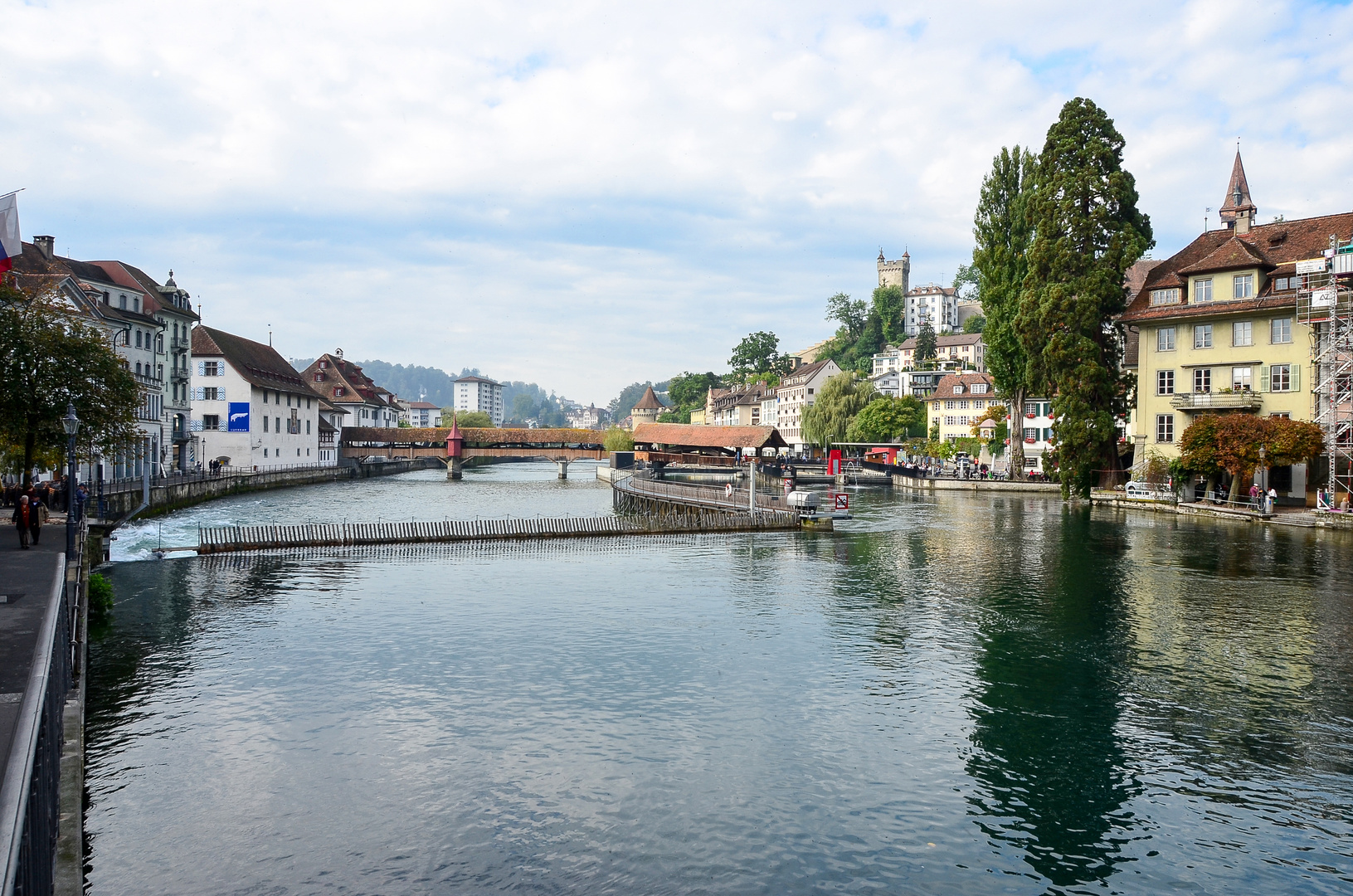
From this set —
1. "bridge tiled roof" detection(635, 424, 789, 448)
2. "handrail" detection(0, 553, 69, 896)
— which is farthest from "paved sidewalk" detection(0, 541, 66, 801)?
"bridge tiled roof" detection(635, 424, 789, 448)

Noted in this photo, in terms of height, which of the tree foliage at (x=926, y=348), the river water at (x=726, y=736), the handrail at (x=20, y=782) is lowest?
the river water at (x=726, y=736)

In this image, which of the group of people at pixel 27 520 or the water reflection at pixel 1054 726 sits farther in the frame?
the group of people at pixel 27 520

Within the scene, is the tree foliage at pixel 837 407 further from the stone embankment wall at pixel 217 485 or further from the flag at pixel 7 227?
the flag at pixel 7 227

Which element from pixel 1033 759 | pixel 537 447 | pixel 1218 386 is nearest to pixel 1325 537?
pixel 1218 386

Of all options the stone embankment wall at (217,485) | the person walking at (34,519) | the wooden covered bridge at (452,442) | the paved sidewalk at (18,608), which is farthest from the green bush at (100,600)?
the wooden covered bridge at (452,442)

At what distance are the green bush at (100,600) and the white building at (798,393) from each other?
11824 cm

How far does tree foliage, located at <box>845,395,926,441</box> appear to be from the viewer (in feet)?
346

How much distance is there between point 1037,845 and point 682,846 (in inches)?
178

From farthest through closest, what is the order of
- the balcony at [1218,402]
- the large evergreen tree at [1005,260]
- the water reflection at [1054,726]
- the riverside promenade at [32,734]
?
the large evergreen tree at [1005,260], the balcony at [1218,402], the water reflection at [1054,726], the riverside promenade at [32,734]

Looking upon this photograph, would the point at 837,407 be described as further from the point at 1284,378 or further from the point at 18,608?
the point at 18,608

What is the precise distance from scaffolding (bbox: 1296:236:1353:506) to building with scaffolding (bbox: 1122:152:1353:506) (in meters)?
0.06

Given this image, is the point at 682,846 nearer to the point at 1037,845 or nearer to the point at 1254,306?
the point at 1037,845

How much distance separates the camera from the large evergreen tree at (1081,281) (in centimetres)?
5484

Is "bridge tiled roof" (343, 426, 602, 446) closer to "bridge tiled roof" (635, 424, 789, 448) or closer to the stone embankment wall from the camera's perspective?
the stone embankment wall
